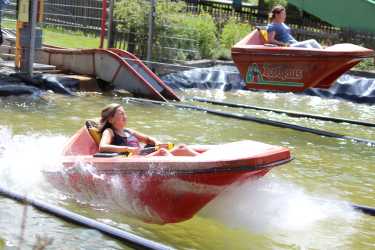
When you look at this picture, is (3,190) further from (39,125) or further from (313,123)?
(313,123)

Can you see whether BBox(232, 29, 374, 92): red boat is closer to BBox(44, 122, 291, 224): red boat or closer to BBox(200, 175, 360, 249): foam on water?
BBox(200, 175, 360, 249): foam on water

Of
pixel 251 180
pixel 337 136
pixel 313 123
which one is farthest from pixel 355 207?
pixel 313 123

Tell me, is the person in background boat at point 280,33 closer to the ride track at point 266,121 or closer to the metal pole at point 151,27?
the ride track at point 266,121

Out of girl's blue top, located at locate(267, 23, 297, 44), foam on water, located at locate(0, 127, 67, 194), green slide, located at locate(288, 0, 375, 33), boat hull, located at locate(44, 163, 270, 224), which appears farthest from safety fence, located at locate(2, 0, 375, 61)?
boat hull, located at locate(44, 163, 270, 224)

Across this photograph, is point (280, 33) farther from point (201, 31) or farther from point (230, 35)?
point (230, 35)

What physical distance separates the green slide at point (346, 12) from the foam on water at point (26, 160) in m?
13.7

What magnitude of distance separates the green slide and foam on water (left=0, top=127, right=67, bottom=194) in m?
13.7

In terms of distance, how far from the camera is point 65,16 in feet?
68.1

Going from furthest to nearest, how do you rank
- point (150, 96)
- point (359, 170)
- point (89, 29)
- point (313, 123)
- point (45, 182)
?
point (89, 29) < point (150, 96) < point (313, 123) < point (359, 170) < point (45, 182)

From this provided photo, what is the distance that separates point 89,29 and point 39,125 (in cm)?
1020

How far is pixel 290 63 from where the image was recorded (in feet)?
43.9

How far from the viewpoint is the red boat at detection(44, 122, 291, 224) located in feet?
19.2

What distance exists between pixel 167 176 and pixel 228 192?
527mm

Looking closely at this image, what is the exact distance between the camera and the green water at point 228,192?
6219 millimetres
